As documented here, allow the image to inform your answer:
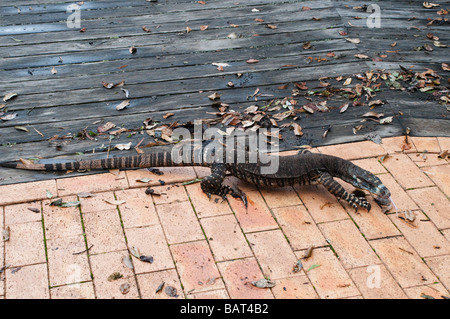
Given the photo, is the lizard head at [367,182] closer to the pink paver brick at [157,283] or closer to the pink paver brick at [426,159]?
the pink paver brick at [426,159]

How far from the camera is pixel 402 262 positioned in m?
5.16

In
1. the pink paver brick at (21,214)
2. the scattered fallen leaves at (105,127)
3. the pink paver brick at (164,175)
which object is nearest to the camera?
the pink paver brick at (21,214)

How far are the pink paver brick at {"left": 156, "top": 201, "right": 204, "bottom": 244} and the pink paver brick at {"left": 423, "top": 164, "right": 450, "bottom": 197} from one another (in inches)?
114

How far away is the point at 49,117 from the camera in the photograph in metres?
7.12

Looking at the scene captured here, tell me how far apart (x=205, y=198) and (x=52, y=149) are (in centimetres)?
209

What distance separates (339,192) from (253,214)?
1.01 m

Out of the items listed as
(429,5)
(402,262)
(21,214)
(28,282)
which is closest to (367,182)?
(402,262)

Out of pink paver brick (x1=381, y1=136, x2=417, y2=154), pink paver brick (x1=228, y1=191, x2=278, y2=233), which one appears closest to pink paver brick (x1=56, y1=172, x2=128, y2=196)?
pink paver brick (x1=228, y1=191, x2=278, y2=233)

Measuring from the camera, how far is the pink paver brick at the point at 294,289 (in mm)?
4770

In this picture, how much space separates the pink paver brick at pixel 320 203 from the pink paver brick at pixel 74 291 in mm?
2436

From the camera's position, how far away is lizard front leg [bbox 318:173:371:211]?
5840mm

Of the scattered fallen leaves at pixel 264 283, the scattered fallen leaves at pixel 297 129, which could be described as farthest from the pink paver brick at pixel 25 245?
the scattered fallen leaves at pixel 297 129

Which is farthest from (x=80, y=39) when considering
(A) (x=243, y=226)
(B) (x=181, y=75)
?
(A) (x=243, y=226)
